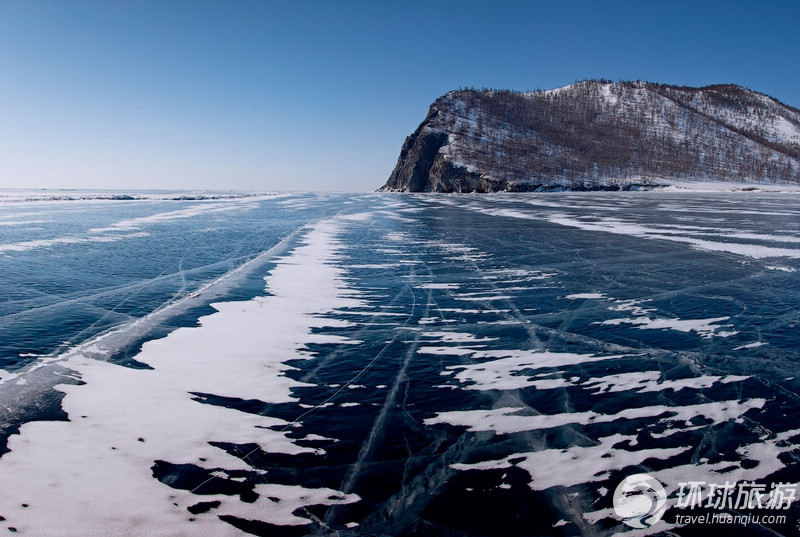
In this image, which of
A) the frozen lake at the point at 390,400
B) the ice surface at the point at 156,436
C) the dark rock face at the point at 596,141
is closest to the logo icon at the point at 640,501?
the frozen lake at the point at 390,400

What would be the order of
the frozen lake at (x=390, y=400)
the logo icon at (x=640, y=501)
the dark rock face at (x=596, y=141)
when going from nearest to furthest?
the logo icon at (x=640, y=501)
the frozen lake at (x=390, y=400)
the dark rock face at (x=596, y=141)

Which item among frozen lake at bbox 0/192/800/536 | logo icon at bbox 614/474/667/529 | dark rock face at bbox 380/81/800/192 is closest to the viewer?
logo icon at bbox 614/474/667/529

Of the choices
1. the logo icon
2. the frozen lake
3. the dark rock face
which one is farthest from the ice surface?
the dark rock face

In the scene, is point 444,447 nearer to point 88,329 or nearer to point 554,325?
point 554,325

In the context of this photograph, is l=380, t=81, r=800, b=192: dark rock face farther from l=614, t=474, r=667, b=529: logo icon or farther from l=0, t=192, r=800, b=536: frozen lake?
l=614, t=474, r=667, b=529: logo icon

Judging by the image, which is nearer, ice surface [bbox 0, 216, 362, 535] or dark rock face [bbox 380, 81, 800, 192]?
ice surface [bbox 0, 216, 362, 535]

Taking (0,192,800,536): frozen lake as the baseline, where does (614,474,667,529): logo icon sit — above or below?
below

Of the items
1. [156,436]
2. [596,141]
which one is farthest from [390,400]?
[596,141]

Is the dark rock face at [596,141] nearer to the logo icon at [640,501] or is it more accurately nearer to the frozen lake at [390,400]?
the frozen lake at [390,400]

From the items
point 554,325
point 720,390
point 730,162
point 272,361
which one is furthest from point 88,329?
point 730,162
